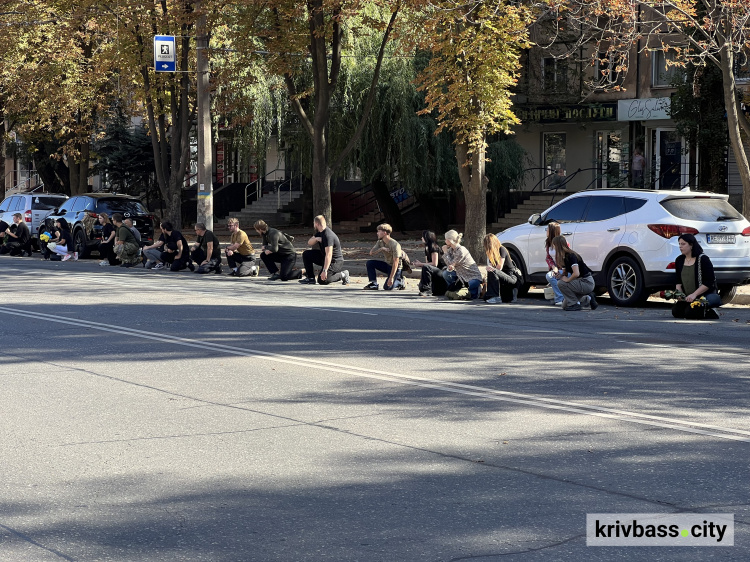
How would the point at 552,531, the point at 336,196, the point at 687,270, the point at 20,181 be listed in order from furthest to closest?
the point at 20,181 → the point at 336,196 → the point at 687,270 → the point at 552,531

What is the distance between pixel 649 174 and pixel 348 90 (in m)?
10.7

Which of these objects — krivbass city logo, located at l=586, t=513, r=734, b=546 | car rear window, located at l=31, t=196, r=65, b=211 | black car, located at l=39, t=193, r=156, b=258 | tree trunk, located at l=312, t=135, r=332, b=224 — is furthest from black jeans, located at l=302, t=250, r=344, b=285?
krivbass city logo, located at l=586, t=513, r=734, b=546

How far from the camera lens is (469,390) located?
8.80m

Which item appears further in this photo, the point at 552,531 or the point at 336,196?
the point at 336,196

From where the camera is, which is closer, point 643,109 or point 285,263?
point 285,263

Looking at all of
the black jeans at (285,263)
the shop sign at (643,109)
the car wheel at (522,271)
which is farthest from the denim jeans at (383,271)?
the shop sign at (643,109)

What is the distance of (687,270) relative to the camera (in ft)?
47.9

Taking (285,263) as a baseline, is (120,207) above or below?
above

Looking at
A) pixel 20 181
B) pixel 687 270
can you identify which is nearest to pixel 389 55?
pixel 687 270

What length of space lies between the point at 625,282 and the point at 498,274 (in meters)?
1.99

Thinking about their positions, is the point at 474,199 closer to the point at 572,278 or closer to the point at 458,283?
the point at 458,283

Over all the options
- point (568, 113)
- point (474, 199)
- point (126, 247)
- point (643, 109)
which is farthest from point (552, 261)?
point (568, 113)

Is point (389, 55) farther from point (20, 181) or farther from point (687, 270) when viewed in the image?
point (20, 181)

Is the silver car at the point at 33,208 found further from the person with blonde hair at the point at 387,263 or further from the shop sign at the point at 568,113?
the shop sign at the point at 568,113
